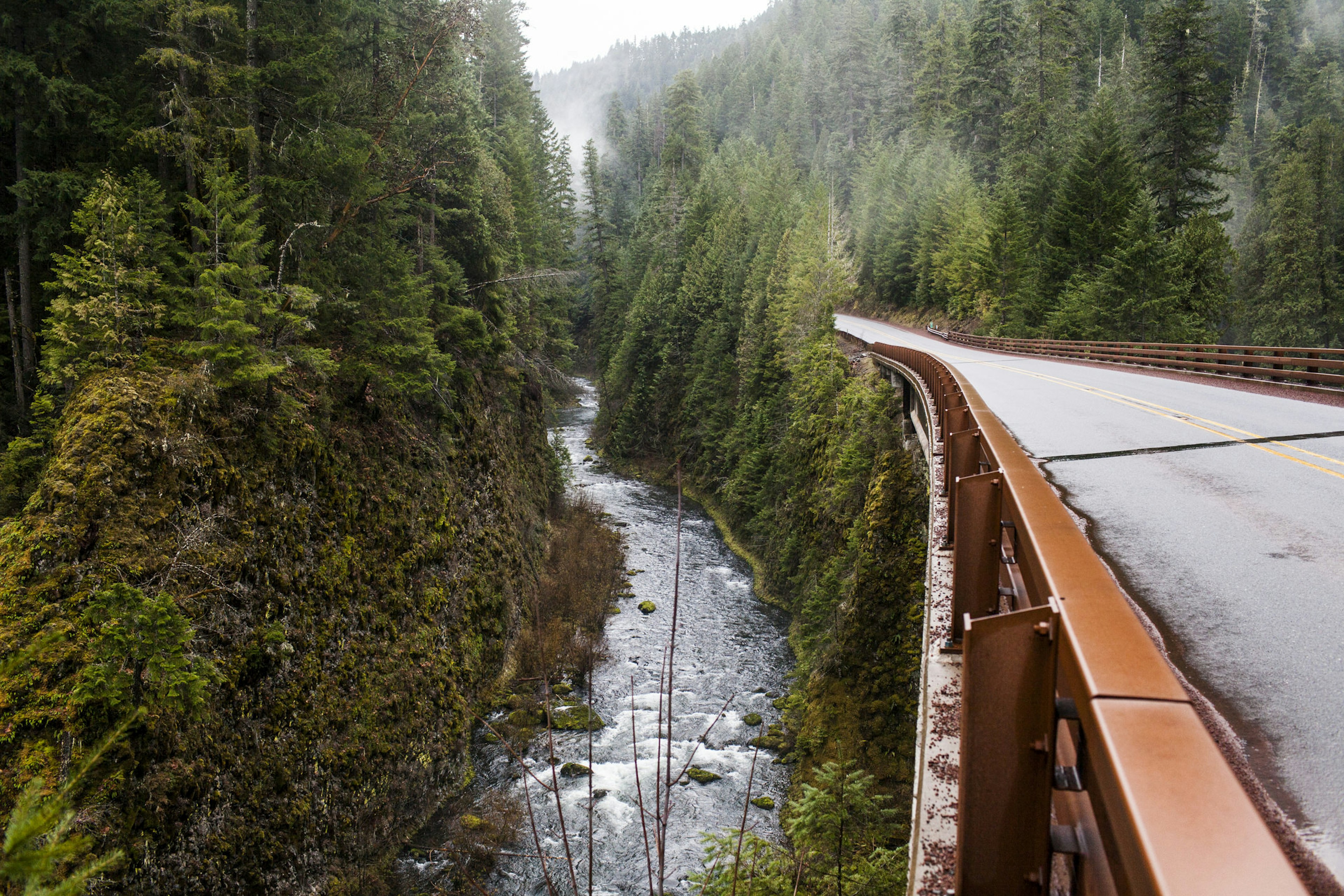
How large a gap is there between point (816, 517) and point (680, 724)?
400 inches

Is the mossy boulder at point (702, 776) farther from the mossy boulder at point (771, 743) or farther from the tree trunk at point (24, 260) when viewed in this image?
the tree trunk at point (24, 260)

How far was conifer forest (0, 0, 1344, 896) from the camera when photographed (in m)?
9.70

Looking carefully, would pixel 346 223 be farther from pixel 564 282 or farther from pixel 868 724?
pixel 868 724

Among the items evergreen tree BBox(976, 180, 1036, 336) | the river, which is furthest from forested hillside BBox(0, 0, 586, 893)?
evergreen tree BBox(976, 180, 1036, 336)

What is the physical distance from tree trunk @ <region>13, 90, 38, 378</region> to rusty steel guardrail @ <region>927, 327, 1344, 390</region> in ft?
79.6

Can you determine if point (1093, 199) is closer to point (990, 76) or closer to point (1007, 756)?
point (990, 76)

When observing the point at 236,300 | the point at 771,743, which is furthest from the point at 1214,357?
the point at 236,300

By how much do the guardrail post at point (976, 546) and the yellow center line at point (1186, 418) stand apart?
16.2 ft

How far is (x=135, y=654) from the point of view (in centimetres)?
927

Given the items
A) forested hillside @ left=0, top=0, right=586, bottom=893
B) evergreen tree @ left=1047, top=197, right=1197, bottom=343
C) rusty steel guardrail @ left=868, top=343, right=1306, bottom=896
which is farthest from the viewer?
evergreen tree @ left=1047, top=197, right=1197, bottom=343

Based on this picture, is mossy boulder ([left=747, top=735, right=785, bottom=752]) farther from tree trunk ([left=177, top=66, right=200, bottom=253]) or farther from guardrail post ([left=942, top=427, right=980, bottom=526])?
tree trunk ([left=177, top=66, right=200, bottom=253])

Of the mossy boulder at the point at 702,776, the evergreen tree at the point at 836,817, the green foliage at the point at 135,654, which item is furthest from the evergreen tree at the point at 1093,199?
the green foliage at the point at 135,654

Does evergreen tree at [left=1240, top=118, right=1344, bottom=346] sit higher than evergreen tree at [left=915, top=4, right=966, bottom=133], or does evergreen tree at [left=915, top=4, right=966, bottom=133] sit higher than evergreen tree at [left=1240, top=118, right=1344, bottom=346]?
evergreen tree at [left=915, top=4, right=966, bottom=133]

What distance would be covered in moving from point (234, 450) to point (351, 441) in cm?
359
